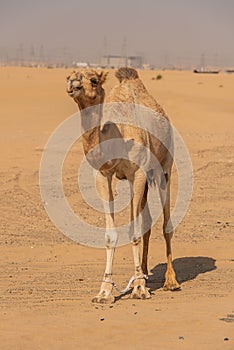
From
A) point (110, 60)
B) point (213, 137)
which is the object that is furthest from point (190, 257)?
point (110, 60)

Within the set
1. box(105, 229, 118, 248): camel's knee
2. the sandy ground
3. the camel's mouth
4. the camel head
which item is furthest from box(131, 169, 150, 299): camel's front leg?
the camel's mouth

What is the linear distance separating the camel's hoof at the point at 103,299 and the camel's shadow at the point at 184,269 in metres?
0.86

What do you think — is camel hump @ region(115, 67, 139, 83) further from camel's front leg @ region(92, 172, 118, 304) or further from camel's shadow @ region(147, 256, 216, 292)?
camel's shadow @ region(147, 256, 216, 292)

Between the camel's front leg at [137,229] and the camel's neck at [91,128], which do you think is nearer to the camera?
the camel's neck at [91,128]

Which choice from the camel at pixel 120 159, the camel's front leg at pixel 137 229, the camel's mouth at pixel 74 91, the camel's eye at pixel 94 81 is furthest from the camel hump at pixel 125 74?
the camel's mouth at pixel 74 91

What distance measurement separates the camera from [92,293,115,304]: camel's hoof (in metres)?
7.34

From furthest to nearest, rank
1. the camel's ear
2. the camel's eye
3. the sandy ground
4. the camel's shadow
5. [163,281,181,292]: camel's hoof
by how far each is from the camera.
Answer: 1. the camel's shadow
2. [163,281,181,292]: camel's hoof
3. the camel's ear
4. the camel's eye
5. the sandy ground

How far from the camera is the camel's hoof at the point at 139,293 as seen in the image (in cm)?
755

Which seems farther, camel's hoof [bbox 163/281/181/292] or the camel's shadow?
the camel's shadow

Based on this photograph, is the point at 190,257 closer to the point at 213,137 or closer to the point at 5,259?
the point at 5,259

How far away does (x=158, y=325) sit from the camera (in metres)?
6.44

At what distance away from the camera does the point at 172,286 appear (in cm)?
805

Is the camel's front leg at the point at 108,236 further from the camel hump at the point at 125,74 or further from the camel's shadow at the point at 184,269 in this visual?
the camel hump at the point at 125,74

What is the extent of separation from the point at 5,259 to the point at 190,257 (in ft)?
7.44
